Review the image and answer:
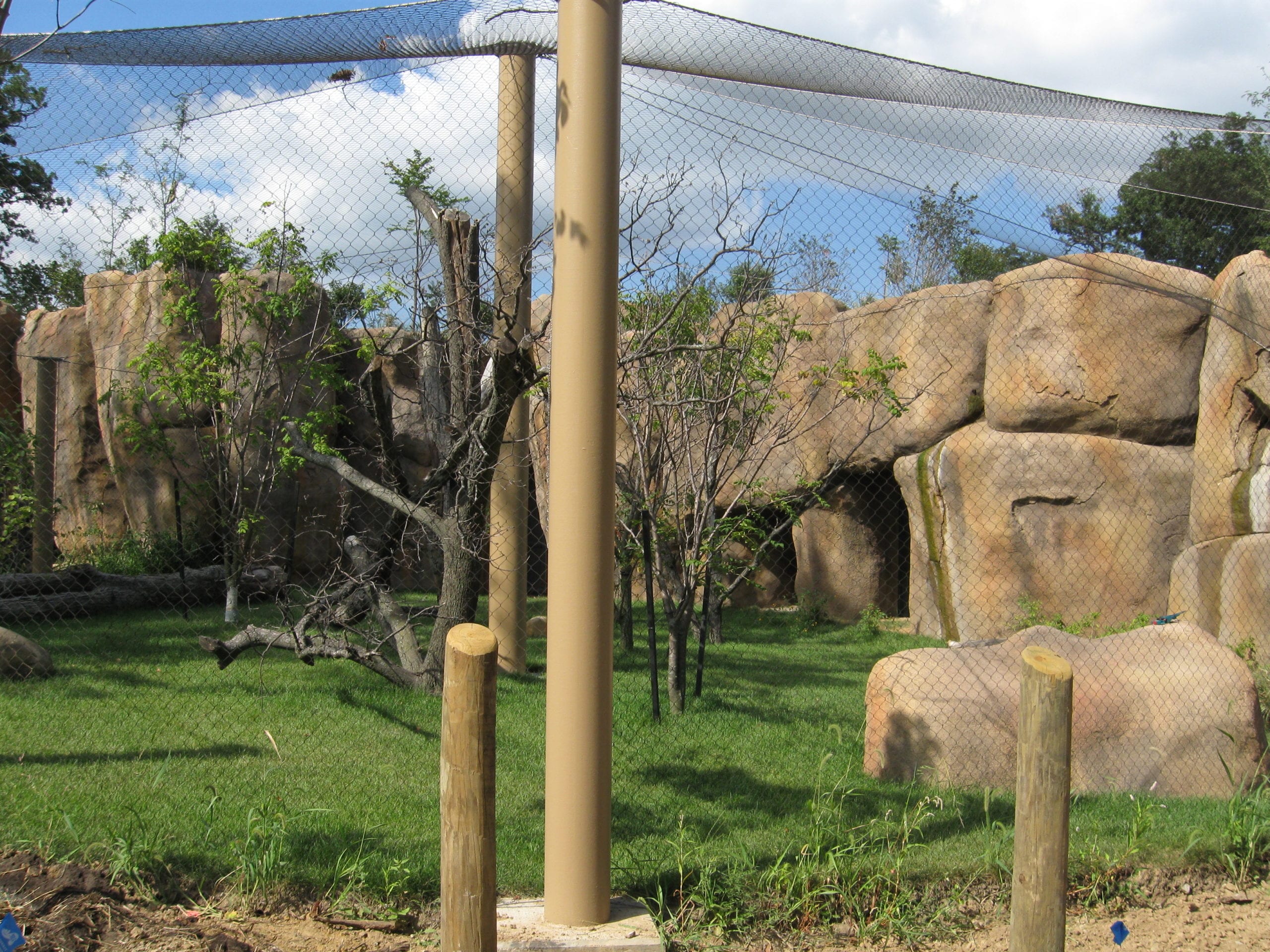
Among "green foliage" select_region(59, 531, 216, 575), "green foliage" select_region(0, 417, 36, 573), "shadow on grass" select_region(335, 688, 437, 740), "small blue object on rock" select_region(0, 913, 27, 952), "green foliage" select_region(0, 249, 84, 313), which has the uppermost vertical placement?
"green foliage" select_region(0, 249, 84, 313)

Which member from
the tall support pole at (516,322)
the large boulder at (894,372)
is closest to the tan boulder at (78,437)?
the tall support pole at (516,322)

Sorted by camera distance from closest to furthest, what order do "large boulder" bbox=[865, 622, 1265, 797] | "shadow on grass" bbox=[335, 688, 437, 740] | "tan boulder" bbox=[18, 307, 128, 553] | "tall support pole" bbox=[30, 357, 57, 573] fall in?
"large boulder" bbox=[865, 622, 1265, 797] → "shadow on grass" bbox=[335, 688, 437, 740] → "tall support pole" bbox=[30, 357, 57, 573] → "tan boulder" bbox=[18, 307, 128, 553]

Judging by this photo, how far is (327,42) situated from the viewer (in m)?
4.31

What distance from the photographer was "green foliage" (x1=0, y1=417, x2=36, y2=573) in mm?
6117

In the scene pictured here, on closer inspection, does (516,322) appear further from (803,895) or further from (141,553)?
(141,553)

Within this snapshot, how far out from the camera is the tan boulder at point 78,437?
10086 millimetres

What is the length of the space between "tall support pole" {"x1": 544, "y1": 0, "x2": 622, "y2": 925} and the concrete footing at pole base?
0.26 feet

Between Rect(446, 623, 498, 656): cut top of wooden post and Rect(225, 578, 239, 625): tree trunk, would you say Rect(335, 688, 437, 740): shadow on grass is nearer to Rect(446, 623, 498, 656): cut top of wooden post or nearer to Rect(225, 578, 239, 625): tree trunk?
Rect(225, 578, 239, 625): tree trunk

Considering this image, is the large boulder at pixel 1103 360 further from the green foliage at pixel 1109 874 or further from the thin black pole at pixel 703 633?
the green foliage at pixel 1109 874

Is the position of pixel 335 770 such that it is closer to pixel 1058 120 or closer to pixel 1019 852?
pixel 1019 852

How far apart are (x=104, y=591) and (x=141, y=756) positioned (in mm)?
3822

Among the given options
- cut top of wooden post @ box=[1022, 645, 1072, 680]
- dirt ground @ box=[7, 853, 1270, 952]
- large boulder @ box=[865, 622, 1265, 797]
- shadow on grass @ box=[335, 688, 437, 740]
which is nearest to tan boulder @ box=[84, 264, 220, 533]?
shadow on grass @ box=[335, 688, 437, 740]

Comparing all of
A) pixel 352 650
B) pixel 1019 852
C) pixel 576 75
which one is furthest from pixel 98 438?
pixel 1019 852

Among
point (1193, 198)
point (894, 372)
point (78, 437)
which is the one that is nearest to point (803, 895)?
point (1193, 198)
